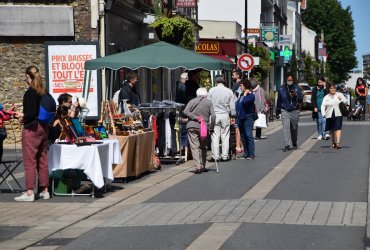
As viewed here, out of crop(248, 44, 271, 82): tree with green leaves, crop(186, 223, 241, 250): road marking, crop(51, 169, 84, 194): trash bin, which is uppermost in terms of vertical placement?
crop(248, 44, 271, 82): tree with green leaves

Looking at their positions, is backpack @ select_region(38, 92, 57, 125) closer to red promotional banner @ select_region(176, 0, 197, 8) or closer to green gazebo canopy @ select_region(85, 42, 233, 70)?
green gazebo canopy @ select_region(85, 42, 233, 70)

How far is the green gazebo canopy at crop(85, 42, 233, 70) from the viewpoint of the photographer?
66.0 feet

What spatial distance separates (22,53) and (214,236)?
726 inches

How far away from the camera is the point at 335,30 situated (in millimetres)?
118625

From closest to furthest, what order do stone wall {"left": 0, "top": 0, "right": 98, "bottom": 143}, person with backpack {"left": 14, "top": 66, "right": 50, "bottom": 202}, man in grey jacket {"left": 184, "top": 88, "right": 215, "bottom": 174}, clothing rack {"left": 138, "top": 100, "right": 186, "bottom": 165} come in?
person with backpack {"left": 14, "top": 66, "right": 50, "bottom": 202} < man in grey jacket {"left": 184, "top": 88, "right": 215, "bottom": 174} < clothing rack {"left": 138, "top": 100, "right": 186, "bottom": 165} < stone wall {"left": 0, "top": 0, "right": 98, "bottom": 143}

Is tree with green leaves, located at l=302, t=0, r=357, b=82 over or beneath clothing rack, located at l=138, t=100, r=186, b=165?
over

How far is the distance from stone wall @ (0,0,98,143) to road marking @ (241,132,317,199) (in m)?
7.81

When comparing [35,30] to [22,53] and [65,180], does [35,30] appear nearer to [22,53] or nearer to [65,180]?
[22,53]

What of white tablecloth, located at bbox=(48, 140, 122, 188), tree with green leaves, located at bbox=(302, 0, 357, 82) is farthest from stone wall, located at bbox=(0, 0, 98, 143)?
tree with green leaves, located at bbox=(302, 0, 357, 82)

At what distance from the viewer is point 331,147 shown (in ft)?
80.8

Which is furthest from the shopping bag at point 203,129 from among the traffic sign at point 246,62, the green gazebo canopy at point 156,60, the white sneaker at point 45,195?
the traffic sign at point 246,62

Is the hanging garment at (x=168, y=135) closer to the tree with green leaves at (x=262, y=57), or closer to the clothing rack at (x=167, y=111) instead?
the clothing rack at (x=167, y=111)

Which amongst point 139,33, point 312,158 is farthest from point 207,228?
point 139,33

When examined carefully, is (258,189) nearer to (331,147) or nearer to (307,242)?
(307,242)
